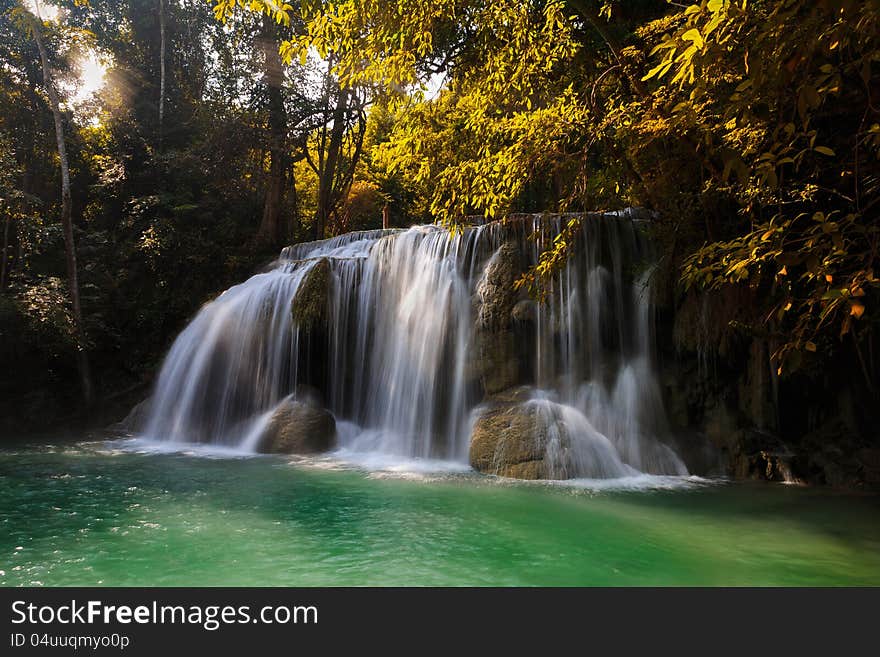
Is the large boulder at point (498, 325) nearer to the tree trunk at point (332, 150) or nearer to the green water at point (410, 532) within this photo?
the green water at point (410, 532)

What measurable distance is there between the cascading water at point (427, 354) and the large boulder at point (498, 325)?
0.16 metres

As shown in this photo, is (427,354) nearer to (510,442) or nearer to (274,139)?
(510,442)

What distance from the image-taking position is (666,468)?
9.06 meters

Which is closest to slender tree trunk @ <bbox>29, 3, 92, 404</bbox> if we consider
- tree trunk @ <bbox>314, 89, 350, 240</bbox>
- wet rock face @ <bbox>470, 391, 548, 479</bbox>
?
tree trunk @ <bbox>314, 89, 350, 240</bbox>

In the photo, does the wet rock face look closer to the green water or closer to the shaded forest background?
the green water

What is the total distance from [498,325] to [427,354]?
1.70m

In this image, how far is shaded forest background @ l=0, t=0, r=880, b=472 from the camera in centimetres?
423

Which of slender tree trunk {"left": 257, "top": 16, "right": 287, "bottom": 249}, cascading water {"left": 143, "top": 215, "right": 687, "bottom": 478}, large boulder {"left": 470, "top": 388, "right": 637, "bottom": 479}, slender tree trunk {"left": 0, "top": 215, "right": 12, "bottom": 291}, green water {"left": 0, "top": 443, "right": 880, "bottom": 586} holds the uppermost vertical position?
slender tree trunk {"left": 257, "top": 16, "right": 287, "bottom": 249}

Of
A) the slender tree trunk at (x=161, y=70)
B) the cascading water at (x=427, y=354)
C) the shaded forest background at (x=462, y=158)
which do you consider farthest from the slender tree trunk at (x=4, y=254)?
the slender tree trunk at (x=161, y=70)

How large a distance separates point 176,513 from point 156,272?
13521 mm

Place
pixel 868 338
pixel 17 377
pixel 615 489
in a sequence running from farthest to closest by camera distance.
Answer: pixel 17 377
pixel 868 338
pixel 615 489

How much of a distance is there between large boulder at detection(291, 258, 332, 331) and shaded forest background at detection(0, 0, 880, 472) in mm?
3039
